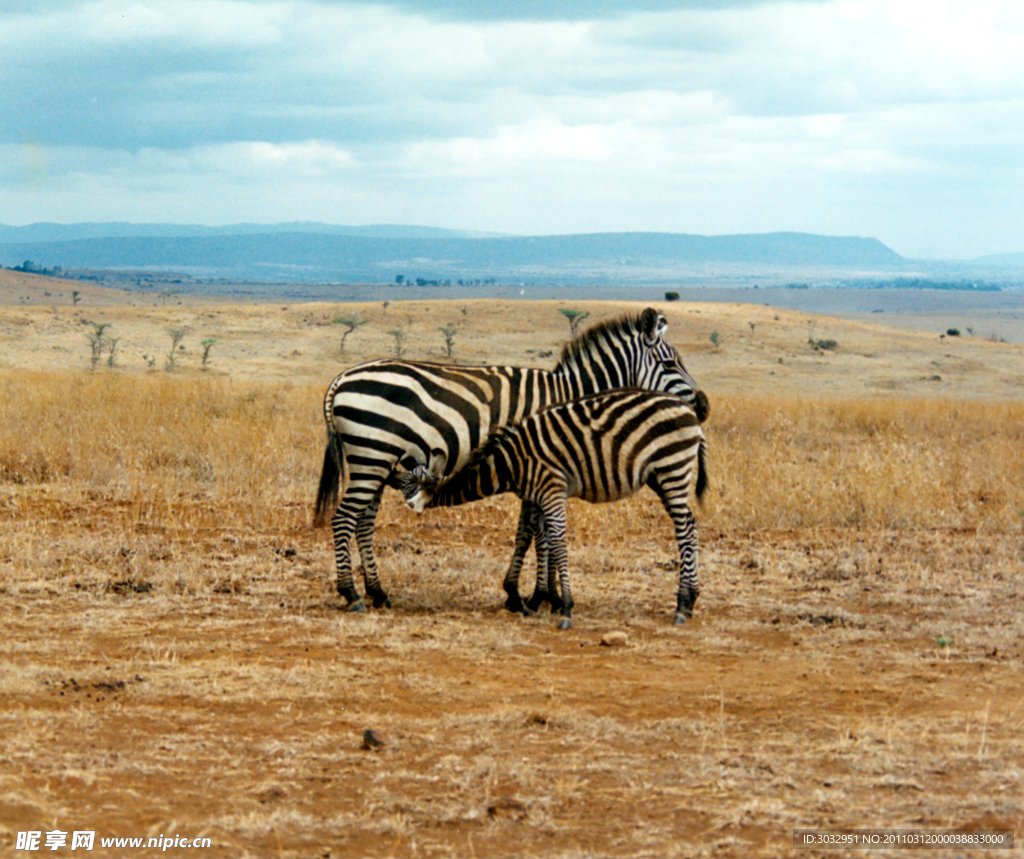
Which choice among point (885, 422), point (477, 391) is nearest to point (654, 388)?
point (477, 391)

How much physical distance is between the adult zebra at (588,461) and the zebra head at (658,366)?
105 cm

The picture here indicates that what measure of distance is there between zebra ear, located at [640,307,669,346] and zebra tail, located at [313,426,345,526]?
263 cm

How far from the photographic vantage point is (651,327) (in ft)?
28.9

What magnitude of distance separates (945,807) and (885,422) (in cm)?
1362

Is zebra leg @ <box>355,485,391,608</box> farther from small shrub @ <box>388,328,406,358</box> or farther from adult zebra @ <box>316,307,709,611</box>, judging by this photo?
small shrub @ <box>388,328,406,358</box>

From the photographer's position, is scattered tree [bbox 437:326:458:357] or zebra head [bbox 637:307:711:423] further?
scattered tree [bbox 437:326:458:357]

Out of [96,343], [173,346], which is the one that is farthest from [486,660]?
[96,343]

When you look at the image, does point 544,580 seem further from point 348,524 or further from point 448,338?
point 448,338

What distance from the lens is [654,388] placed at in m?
8.91

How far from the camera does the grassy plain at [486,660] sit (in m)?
4.31

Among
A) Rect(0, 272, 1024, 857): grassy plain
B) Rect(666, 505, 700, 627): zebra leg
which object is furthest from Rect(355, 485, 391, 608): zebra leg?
Rect(666, 505, 700, 627): zebra leg

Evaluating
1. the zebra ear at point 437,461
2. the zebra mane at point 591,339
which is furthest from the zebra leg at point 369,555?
the zebra mane at point 591,339

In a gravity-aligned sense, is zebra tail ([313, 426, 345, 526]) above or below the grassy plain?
above

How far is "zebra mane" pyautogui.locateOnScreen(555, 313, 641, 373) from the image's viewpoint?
8.77 meters
